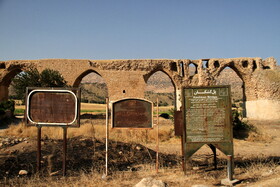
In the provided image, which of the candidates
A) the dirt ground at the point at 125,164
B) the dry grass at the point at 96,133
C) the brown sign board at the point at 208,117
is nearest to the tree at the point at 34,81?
the dry grass at the point at 96,133

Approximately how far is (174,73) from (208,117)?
17111mm

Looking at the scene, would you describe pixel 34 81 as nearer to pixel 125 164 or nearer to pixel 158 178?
pixel 125 164

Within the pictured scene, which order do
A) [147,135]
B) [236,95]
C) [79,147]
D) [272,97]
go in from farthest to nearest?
[236,95]
[272,97]
[147,135]
[79,147]

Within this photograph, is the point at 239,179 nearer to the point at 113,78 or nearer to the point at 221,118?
the point at 221,118

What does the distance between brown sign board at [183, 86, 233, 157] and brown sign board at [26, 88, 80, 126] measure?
8.44ft

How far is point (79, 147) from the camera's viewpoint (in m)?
7.41

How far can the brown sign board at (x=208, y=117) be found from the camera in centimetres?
519

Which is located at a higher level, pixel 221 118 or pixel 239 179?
pixel 221 118

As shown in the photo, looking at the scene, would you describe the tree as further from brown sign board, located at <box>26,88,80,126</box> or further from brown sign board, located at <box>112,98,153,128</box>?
brown sign board, located at <box>112,98,153,128</box>

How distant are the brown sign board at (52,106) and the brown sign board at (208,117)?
2.57 metres

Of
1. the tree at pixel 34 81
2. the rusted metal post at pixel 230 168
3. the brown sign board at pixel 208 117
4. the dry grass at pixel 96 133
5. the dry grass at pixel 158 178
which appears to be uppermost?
the tree at pixel 34 81

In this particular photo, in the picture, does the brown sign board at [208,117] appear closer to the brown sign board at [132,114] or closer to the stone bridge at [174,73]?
the brown sign board at [132,114]

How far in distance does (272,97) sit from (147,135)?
49.6ft

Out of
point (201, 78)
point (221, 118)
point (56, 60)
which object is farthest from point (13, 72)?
point (221, 118)
